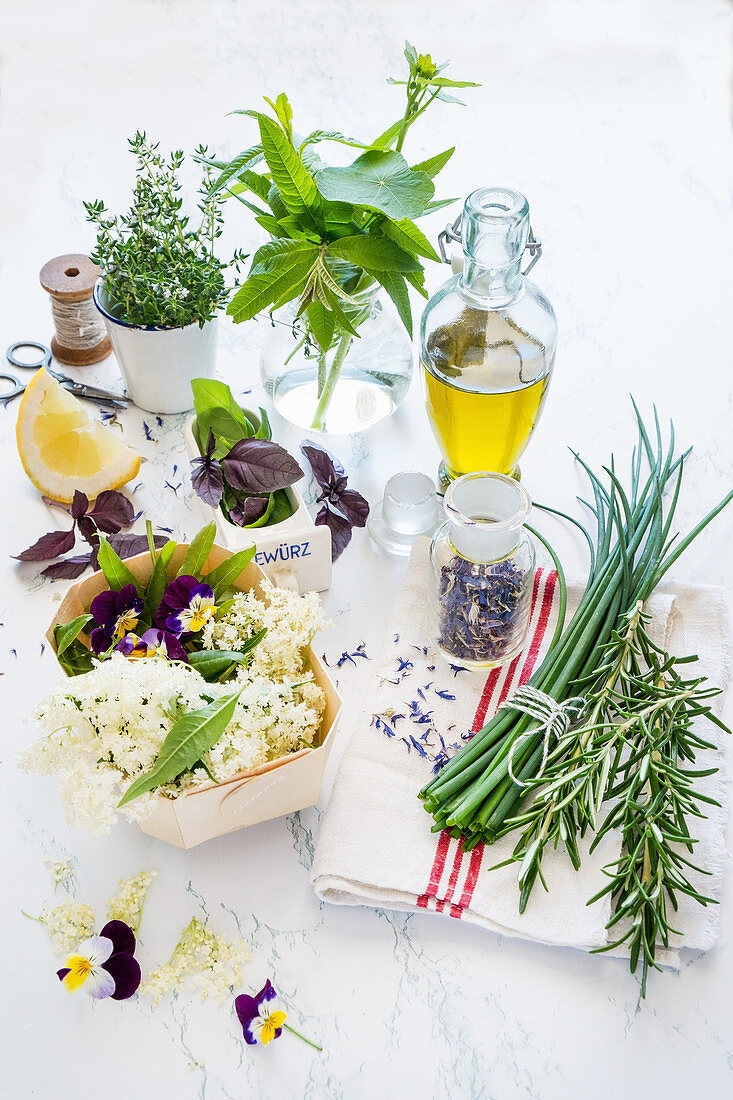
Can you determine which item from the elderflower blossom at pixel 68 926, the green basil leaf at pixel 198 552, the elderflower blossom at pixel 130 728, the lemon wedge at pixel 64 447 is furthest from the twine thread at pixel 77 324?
the elderflower blossom at pixel 68 926

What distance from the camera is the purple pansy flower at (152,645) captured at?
79 centimetres

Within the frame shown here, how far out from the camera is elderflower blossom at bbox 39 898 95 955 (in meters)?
0.79

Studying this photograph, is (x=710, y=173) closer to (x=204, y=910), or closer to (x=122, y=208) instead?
(x=122, y=208)

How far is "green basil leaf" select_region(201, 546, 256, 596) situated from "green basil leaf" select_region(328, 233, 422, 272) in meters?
0.27

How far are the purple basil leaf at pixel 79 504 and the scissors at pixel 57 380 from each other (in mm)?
186

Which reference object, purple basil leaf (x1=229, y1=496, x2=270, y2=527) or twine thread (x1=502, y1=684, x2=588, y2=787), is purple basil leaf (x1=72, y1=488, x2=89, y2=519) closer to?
purple basil leaf (x1=229, y1=496, x2=270, y2=527)

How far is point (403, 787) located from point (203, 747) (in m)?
0.23

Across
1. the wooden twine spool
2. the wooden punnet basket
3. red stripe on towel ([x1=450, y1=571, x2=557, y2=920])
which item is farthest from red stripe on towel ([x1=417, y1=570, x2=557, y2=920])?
the wooden twine spool

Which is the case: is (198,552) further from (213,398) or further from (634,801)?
(634,801)

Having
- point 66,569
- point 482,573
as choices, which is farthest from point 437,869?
point 66,569

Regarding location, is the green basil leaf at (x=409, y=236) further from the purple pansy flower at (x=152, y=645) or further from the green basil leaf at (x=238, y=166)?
the purple pansy flower at (x=152, y=645)

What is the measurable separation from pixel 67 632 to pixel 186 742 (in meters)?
0.14

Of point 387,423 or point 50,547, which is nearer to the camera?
point 50,547

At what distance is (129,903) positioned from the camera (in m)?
0.80
